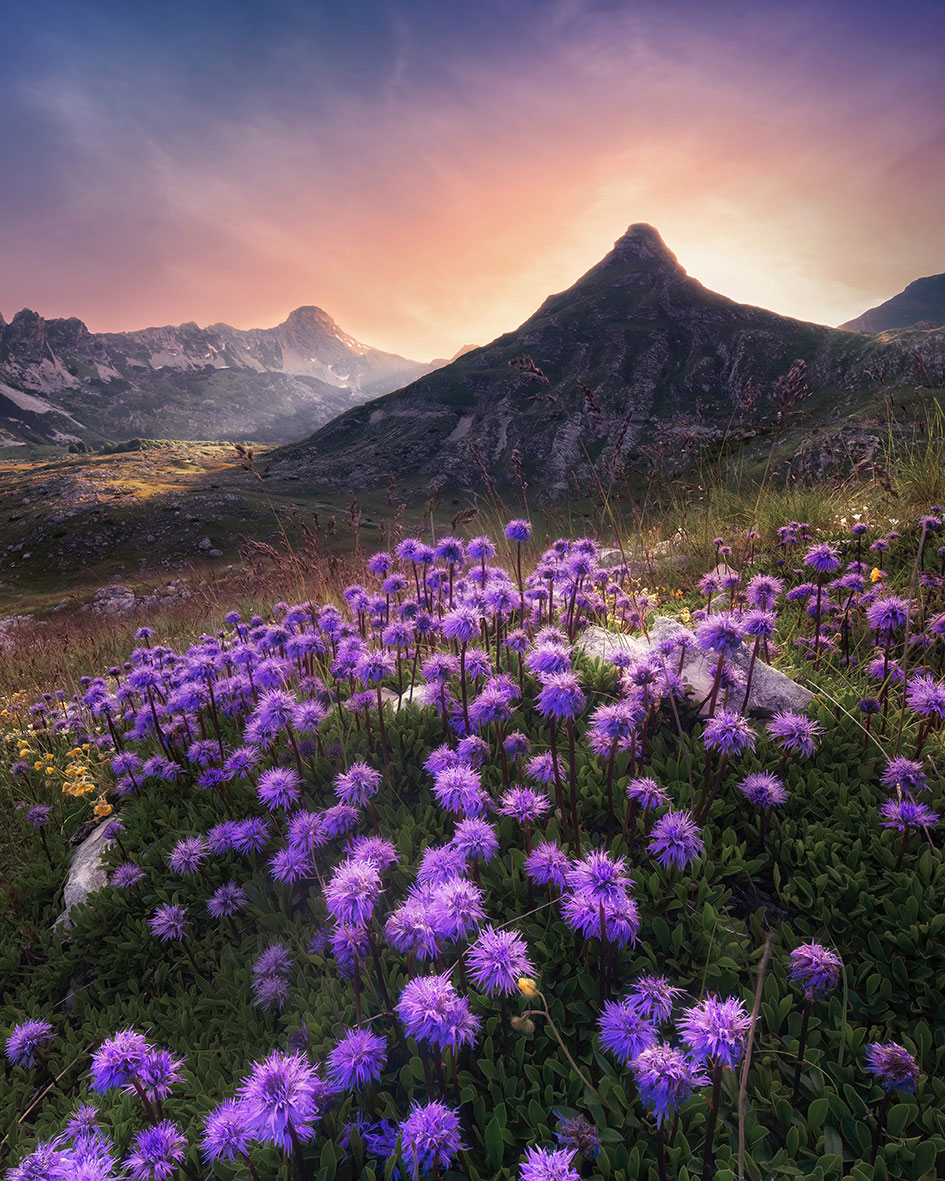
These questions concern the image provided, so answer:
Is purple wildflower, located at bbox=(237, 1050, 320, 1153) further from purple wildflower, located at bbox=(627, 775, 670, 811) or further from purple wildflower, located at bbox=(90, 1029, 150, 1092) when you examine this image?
purple wildflower, located at bbox=(627, 775, 670, 811)

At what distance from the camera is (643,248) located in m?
128

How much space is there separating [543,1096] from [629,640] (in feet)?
11.2

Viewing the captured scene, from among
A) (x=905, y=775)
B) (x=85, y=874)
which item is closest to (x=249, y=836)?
(x=85, y=874)

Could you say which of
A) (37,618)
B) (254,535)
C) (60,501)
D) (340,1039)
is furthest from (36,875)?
(60,501)

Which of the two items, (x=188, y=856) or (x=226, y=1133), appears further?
(x=188, y=856)

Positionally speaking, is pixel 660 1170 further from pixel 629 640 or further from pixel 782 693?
pixel 629 640

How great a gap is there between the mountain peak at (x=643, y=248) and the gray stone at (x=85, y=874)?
147 m

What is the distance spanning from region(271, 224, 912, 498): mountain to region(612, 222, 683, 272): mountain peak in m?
1.97

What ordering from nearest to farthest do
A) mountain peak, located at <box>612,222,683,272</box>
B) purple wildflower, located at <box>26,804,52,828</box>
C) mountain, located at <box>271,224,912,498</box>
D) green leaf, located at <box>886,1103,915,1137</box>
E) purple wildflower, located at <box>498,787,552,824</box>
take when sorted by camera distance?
1. green leaf, located at <box>886,1103,915,1137</box>
2. purple wildflower, located at <box>498,787,552,824</box>
3. purple wildflower, located at <box>26,804,52,828</box>
4. mountain, located at <box>271,224,912,498</box>
5. mountain peak, located at <box>612,222,683,272</box>

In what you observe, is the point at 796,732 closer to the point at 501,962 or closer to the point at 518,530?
the point at 501,962

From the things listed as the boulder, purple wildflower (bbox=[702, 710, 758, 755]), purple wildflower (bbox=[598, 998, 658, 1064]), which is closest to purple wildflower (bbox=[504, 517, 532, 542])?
purple wildflower (bbox=[702, 710, 758, 755])

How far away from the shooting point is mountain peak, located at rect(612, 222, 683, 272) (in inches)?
4894

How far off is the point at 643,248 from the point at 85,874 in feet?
514

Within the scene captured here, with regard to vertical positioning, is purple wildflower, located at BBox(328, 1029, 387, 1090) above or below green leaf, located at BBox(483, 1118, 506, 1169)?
above
